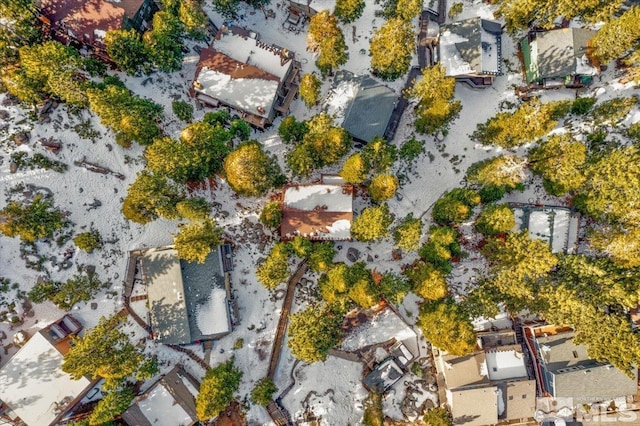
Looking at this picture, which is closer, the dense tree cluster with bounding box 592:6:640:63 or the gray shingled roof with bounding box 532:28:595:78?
Answer: the dense tree cluster with bounding box 592:6:640:63

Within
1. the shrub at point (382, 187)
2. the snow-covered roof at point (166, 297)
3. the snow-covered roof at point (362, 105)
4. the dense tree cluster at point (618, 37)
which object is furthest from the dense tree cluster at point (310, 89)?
the dense tree cluster at point (618, 37)

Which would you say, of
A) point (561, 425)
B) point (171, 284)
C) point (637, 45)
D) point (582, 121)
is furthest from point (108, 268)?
point (637, 45)

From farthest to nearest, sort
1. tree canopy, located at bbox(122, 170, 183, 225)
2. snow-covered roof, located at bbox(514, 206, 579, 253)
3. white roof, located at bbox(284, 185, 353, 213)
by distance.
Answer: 1. snow-covered roof, located at bbox(514, 206, 579, 253)
2. white roof, located at bbox(284, 185, 353, 213)
3. tree canopy, located at bbox(122, 170, 183, 225)

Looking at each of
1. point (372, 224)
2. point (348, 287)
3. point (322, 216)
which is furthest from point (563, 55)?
point (348, 287)

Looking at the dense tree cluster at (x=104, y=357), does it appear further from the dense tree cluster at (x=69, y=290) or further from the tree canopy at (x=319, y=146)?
the tree canopy at (x=319, y=146)

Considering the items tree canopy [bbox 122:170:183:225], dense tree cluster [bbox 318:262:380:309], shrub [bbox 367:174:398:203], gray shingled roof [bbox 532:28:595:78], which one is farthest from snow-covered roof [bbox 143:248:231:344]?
gray shingled roof [bbox 532:28:595:78]

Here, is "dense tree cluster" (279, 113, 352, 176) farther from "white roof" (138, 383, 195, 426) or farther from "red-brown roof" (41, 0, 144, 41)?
"white roof" (138, 383, 195, 426)

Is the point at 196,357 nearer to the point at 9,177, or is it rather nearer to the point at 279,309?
the point at 279,309
